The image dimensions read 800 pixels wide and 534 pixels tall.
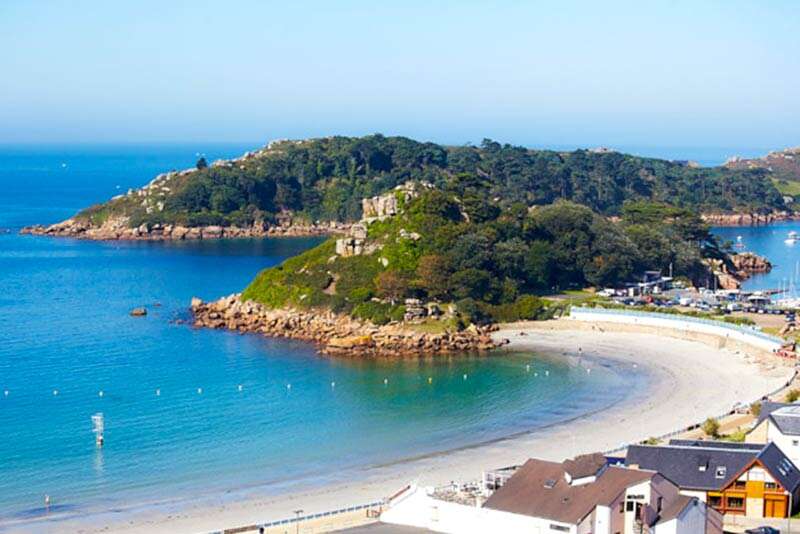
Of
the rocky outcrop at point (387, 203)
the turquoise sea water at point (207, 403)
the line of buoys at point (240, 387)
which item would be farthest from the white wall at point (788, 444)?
the rocky outcrop at point (387, 203)

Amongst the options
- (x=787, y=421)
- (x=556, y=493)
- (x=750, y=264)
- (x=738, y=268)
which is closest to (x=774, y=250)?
(x=750, y=264)

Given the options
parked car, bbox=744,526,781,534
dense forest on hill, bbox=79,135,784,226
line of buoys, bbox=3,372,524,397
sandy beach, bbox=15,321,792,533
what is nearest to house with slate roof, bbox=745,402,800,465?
parked car, bbox=744,526,781,534

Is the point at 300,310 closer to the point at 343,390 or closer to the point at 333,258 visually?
the point at 333,258

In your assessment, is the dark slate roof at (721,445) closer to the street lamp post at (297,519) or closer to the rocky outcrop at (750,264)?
the street lamp post at (297,519)

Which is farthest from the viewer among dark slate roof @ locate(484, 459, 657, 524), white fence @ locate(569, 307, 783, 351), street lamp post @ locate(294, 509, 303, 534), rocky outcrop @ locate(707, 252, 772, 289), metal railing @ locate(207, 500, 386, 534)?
rocky outcrop @ locate(707, 252, 772, 289)

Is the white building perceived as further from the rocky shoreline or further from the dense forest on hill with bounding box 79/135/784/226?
the dense forest on hill with bounding box 79/135/784/226

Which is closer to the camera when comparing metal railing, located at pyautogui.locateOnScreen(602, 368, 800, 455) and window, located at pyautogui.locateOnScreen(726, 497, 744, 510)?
window, located at pyautogui.locateOnScreen(726, 497, 744, 510)

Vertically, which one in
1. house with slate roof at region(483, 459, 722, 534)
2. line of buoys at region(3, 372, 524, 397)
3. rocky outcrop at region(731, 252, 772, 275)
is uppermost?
→ rocky outcrop at region(731, 252, 772, 275)
